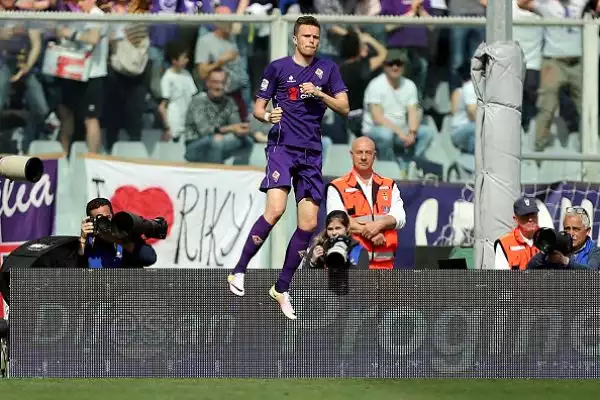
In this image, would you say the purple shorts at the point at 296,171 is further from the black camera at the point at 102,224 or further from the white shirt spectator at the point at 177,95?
the white shirt spectator at the point at 177,95

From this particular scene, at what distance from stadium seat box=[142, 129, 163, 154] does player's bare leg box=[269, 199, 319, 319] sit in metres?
4.45

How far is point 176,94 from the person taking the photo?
14828mm

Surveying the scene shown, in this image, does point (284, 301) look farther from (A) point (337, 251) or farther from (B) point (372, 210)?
(B) point (372, 210)

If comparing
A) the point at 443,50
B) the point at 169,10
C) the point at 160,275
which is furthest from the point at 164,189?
the point at 160,275

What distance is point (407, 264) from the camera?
14.5 meters

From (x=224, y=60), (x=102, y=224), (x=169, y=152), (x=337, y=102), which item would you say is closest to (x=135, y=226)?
(x=102, y=224)

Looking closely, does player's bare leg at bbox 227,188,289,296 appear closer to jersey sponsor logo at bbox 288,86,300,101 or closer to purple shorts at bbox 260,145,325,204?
purple shorts at bbox 260,145,325,204

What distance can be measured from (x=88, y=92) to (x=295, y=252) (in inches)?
192

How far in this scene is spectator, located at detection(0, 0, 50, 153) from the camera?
48.4 ft

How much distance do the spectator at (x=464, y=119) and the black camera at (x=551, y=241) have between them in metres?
4.33

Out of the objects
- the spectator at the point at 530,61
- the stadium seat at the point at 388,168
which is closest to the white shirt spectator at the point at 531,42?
the spectator at the point at 530,61

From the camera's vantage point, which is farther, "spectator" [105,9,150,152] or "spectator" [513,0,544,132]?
"spectator" [513,0,544,132]

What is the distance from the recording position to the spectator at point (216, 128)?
14.8 metres

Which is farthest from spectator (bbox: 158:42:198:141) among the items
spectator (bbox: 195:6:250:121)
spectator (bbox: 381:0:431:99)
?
spectator (bbox: 381:0:431:99)
